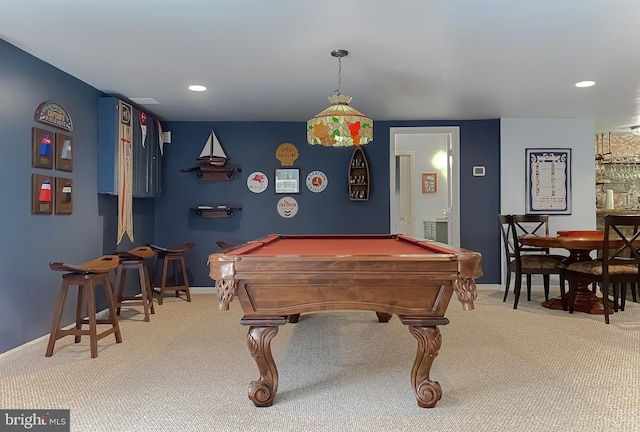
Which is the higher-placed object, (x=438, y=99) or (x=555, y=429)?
(x=438, y=99)

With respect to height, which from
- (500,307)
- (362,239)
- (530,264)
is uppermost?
(362,239)

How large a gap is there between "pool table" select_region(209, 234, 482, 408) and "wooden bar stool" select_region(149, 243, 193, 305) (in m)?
3.01

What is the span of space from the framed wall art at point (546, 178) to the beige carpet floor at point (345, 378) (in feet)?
6.70

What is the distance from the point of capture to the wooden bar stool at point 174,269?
16.4ft

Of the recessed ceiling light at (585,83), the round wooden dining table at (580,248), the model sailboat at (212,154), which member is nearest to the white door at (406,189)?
the round wooden dining table at (580,248)

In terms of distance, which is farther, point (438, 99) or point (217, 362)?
point (438, 99)

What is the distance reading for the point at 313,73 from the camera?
3893 mm

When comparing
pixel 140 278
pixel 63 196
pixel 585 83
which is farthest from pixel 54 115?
pixel 585 83

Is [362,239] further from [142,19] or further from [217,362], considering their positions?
[142,19]

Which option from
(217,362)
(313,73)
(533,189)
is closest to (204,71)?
(313,73)

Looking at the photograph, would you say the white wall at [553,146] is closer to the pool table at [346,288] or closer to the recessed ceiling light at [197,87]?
the recessed ceiling light at [197,87]

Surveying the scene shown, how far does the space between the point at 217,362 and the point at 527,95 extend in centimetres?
398

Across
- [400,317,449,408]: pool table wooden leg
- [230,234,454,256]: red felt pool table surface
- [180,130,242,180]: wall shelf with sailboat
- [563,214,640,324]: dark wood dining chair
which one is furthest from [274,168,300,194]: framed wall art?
[400,317,449,408]: pool table wooden leg

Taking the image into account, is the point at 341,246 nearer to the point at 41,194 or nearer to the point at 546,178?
the point at 41,194
